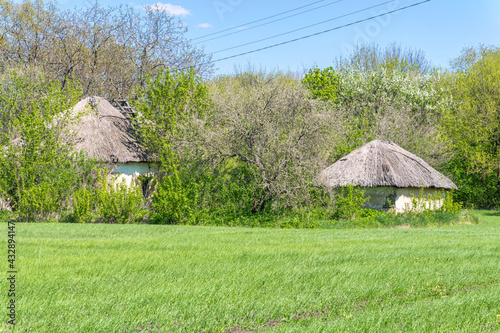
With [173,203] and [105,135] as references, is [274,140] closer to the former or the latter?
[173,203]

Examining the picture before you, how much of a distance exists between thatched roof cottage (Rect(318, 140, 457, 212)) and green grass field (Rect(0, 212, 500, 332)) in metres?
10.5

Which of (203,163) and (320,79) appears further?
(320,79)

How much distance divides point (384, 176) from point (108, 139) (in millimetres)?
13304

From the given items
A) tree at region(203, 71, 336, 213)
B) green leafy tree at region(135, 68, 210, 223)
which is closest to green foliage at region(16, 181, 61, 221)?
green leafy tree at region(135, 68, 210, 223)

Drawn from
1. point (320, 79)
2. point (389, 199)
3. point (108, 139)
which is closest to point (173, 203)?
point (108, 139)

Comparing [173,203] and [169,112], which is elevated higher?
[169,112]

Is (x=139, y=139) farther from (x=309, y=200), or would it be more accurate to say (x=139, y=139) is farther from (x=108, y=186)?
(x=309, y=200)

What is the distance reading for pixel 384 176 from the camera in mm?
22219

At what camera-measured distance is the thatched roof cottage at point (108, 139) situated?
23.9 m

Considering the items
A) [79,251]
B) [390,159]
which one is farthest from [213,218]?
[79,251]

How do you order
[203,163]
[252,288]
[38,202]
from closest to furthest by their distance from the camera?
[252,288]
[38,202]
[203,163]

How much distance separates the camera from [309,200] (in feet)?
65.3

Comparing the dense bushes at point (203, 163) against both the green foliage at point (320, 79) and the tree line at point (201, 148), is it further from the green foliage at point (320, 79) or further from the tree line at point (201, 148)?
the green foliage at point (320, 79)

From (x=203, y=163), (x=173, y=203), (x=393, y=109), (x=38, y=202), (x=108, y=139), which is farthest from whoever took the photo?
(x=393, y=109)
